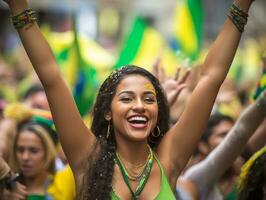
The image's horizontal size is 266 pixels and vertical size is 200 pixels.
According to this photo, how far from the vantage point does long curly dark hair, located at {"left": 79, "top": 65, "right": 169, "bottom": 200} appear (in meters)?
4.34

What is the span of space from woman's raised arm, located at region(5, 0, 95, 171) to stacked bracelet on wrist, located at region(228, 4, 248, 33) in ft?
3.34

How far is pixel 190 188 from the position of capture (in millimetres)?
5422

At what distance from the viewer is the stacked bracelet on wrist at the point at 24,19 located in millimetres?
4324

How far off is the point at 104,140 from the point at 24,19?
0.79 m

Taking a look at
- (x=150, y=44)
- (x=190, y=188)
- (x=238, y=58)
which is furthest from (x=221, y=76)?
(x=238, y=58)

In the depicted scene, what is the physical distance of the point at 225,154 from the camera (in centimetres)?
536

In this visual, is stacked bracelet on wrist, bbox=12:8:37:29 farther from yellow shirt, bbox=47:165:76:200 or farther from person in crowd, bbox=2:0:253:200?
yellow shirt, bbox=47:165:76:200

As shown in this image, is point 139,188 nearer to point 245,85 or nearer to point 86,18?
point 245,85

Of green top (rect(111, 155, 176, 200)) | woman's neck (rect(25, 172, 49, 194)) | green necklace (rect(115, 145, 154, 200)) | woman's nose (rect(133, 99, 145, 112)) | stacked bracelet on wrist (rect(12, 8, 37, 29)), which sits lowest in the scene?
woman's neck (rect(25, 172, 49, 194))

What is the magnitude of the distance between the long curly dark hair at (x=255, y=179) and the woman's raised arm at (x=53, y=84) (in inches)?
44.5

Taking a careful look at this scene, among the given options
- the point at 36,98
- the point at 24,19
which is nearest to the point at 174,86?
the point at 24,19

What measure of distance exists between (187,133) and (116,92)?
1.49 feet

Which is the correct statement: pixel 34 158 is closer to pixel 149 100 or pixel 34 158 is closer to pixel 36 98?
pixel 36 98

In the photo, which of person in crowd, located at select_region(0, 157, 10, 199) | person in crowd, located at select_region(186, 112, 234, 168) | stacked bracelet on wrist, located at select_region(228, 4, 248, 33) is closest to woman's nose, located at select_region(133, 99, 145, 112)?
stacked bracelet on wrist, located at select_region(228, 4, 248, 33)
